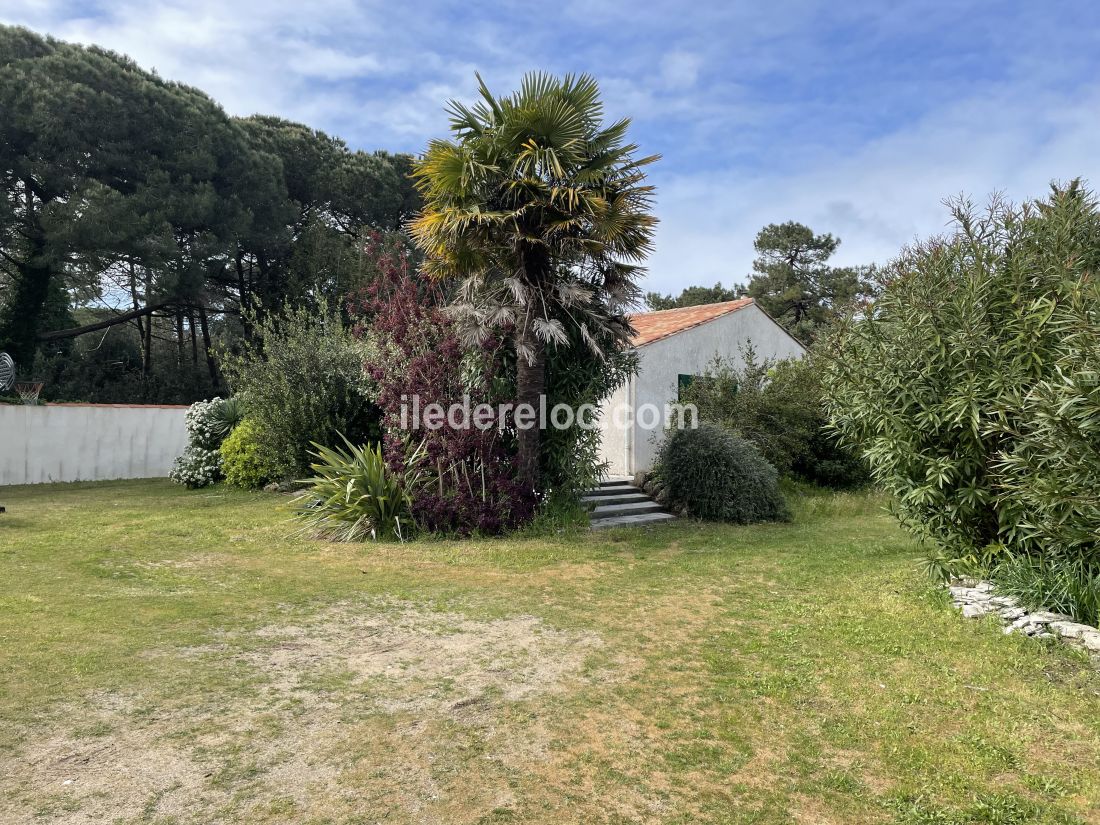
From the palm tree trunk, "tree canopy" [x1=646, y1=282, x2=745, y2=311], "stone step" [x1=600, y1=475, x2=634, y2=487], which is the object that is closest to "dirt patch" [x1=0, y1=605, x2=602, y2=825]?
the palm tree trunk

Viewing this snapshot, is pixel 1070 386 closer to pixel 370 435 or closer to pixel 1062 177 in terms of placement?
pixel 1062 177

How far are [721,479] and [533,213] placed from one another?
5.41 m

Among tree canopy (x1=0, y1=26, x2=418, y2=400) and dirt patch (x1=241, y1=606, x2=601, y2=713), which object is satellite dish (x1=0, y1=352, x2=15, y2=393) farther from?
dirt patch (x1=241, y1=606, x2=601, y2=713)

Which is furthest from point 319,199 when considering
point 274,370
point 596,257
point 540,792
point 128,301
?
point 540,792

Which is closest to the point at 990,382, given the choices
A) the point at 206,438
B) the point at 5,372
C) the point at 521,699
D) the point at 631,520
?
the point at 521,699

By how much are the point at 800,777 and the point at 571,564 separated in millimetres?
4909

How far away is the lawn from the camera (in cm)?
296

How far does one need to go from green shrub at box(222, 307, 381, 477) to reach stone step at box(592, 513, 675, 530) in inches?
195

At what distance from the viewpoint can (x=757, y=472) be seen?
1141 centimetres

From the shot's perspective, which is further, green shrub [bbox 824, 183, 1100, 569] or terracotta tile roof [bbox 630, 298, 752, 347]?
terracotta tile roof [bbox 630, 298, 752, 347]

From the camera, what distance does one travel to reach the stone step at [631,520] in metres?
10.7

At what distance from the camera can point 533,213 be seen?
923 cm

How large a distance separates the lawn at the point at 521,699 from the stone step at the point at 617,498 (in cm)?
433

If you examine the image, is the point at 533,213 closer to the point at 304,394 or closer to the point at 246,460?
the point at 304,394
